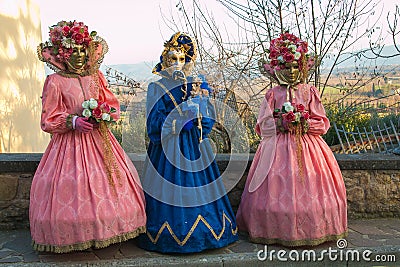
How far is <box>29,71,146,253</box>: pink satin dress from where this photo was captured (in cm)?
401

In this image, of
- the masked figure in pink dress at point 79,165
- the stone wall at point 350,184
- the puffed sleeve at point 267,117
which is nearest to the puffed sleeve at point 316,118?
the puffed sleeve at point 267,117

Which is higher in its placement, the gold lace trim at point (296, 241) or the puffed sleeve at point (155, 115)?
the puffed sleeve at point (155, 115)

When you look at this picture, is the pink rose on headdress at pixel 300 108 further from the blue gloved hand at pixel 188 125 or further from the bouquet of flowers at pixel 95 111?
the bouquet of flowers at pixel 95 111

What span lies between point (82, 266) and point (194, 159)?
1.22 metres

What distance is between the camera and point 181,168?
4.26 metres

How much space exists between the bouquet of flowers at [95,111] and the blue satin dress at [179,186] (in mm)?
367

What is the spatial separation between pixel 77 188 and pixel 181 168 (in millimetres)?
840

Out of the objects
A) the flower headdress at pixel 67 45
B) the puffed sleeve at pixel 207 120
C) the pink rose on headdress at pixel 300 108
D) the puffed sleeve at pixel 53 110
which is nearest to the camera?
the puffed sleeve at pixel 53 110

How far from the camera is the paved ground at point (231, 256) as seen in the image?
13.6 ft

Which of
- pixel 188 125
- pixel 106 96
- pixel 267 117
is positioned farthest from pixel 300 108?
pixel 106 96

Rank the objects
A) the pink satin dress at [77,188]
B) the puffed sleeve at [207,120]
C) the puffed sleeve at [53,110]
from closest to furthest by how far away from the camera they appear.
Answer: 1. the pink satin dress at [77,188]
2. the puffed sleeve at [53,110]
3. the puffed sleeve at [207,120]

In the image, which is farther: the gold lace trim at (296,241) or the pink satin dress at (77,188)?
the gold lace trim at (296,241)

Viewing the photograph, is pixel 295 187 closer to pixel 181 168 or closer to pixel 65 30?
pixel 181 168

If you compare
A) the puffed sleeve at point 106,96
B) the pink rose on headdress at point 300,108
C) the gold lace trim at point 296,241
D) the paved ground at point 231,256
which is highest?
the puffed sleeve at point 106,96
